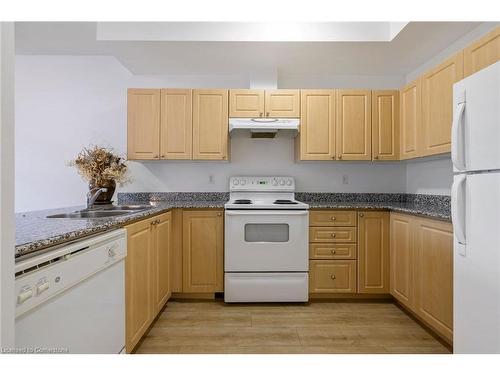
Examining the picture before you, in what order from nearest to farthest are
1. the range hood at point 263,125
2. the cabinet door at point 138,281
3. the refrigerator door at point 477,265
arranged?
1. the refrigerator door at point 477,265
2. the cabinet door at point 138,281
3. the range hood at point 263,125

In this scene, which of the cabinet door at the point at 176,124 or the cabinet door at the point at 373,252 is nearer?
the cabinet door at the point at 373,252

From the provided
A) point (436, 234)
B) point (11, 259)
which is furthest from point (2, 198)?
point (436, 234)

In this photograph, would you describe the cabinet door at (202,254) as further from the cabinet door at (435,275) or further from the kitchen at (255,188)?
the cabinet door at (435,275)

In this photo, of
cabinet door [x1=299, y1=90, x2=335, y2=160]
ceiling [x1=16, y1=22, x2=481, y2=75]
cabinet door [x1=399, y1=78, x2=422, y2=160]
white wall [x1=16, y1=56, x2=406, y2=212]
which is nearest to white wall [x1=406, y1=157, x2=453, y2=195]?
white wall [x1=16, y1=56, x2=406, y2=212]

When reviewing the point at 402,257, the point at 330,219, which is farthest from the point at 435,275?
the point at 330,219

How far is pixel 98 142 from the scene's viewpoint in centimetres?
338

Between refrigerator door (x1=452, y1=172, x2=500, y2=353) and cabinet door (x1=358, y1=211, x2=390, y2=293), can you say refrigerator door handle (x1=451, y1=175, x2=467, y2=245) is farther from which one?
cabinet door (x1=358, y1=211, x2=390, y2=293)

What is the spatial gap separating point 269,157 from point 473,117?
2241 millimetres

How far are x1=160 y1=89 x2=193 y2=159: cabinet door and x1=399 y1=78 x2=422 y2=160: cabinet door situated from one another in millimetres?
2204

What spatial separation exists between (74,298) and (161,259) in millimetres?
1338

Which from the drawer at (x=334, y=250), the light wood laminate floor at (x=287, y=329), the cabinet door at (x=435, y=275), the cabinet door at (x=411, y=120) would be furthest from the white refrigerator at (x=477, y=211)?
the drawer at (x=334, y=250)

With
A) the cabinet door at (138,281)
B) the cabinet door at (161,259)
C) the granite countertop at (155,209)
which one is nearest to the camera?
the granite countertop at (155,209)

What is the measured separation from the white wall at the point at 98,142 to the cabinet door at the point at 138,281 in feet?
4.84

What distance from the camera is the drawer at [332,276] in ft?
9.23
